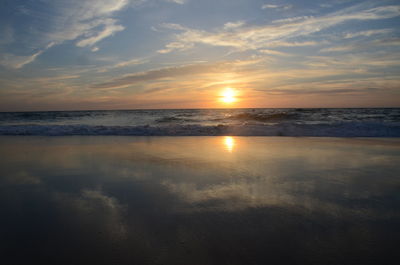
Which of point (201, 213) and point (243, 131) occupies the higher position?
point (243, 131)

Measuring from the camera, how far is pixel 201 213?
2.73 metres

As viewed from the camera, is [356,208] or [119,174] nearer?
[356,208]

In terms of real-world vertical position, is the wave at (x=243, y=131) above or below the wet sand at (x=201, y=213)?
above

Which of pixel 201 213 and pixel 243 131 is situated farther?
pixel 243 131

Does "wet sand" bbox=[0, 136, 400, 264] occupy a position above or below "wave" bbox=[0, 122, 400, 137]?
below

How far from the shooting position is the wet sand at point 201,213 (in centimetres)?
201

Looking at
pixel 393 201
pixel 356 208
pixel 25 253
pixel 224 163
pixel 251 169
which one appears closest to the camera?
pixel 25 253

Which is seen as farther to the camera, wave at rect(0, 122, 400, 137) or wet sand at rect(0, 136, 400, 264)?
wave at rect(0, 122, 400, 137)

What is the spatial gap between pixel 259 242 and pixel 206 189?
144cm

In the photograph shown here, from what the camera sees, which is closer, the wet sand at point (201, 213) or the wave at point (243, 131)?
the wet sand at point (201, 213)

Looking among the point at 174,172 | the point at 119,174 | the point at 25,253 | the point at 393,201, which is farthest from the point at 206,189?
the point at 393,201

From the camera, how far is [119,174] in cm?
433

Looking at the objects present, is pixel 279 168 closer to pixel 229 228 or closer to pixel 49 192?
pixel 229 228

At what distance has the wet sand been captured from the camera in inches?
79.0
